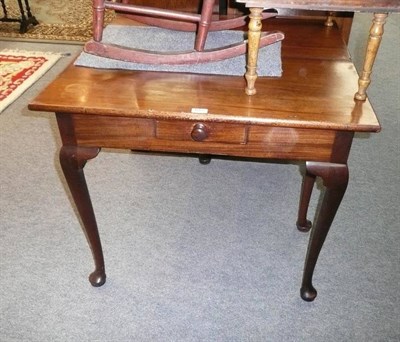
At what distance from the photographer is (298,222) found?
5.02 ft

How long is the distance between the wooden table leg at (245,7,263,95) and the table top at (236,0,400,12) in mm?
20

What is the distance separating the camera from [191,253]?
1446 mm

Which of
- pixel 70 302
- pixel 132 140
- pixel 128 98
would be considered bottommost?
pixel 70 302

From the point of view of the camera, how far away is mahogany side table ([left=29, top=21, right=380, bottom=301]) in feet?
2.88

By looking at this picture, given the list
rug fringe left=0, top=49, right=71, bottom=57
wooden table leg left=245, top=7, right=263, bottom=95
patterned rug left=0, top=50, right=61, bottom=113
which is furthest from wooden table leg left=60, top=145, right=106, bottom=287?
rug fringe left=0, top=49, right=71, bottom=57

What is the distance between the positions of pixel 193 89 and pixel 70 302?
0.81 meters

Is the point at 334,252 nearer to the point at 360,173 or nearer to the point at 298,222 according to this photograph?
the point at 298,222

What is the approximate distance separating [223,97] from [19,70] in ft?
7.22

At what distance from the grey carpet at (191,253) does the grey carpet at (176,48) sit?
0.70m

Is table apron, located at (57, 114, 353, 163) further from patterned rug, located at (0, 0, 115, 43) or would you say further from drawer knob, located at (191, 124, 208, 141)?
patterned rug, located at (0, 0, 115, 43)

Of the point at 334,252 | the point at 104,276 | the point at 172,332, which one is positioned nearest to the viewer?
the point at 172,332

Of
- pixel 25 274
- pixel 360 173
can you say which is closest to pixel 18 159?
pixel 25 274

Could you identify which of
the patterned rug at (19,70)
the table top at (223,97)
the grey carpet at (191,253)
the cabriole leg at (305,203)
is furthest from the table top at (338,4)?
the patterned rug at (19,70)

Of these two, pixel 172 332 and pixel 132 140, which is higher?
pixel 132 140
